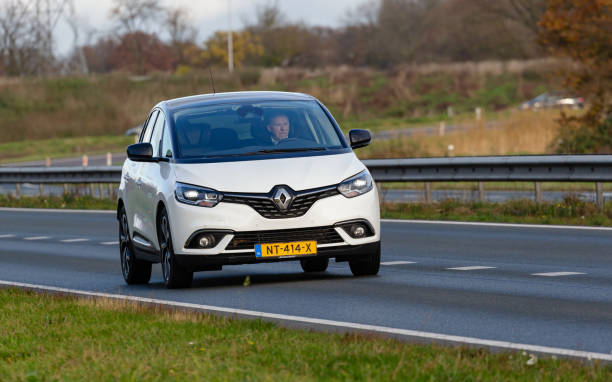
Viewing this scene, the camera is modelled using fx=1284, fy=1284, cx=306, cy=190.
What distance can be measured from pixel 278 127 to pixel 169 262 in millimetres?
1586

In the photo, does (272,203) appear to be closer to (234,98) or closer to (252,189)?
(252,189)

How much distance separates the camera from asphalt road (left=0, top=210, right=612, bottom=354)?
873 cm

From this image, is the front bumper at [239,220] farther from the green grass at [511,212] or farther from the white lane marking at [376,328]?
the green grass at [511,212]

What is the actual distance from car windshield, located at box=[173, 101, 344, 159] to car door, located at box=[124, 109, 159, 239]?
0.85 m

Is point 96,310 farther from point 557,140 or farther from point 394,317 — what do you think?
point 557,140

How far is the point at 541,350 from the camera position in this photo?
7328 mm

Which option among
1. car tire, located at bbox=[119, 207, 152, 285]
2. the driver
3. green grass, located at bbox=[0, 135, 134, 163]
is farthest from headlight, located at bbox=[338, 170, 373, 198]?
green grass, located at bbox=[0, 135, 134, 163]

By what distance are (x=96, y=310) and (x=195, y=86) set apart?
235ft

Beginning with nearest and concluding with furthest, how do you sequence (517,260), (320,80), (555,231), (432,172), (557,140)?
(517,260), (555,231), (432,172), (557,140), (320,80)

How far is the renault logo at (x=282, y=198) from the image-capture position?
1063 centimetres

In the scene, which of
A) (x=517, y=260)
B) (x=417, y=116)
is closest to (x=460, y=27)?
(x=417, y=116)

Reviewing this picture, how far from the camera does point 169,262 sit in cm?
1131

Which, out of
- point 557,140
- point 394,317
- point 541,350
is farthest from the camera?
point 557,140

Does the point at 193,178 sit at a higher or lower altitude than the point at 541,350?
higher
